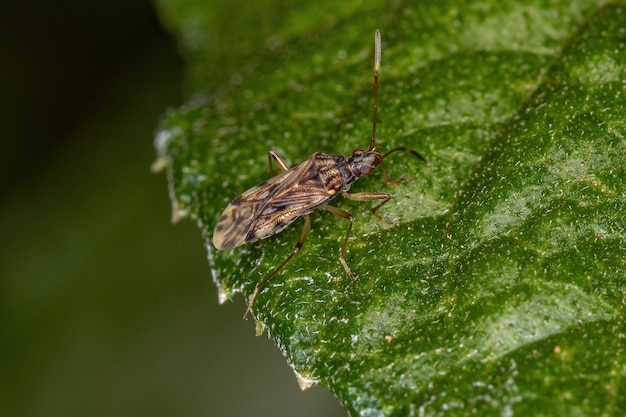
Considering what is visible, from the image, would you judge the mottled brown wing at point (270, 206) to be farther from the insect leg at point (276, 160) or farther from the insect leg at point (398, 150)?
the insect leg at point (398, 150)

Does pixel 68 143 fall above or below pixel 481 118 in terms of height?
above

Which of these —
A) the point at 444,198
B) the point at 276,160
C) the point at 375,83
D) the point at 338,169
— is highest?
the point at 375,83

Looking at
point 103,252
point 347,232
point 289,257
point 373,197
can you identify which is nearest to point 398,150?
point 373,197

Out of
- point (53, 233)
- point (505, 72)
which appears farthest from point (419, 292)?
point (53, 233)

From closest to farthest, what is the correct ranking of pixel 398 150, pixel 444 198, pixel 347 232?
pixel 444 198
pixel 347 232
pixel 398 150

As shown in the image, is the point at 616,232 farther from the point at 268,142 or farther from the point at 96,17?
the point at 96,17

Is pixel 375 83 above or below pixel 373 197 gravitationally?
above

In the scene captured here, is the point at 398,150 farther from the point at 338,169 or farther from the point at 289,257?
the point at 289,257
